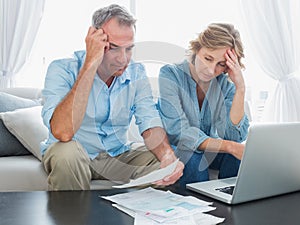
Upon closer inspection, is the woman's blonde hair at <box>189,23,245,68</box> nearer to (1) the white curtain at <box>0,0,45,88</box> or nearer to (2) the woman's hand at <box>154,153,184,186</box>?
(2) the woman's hand at <box>154,153,184,186</box>

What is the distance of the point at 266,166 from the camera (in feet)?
3.87

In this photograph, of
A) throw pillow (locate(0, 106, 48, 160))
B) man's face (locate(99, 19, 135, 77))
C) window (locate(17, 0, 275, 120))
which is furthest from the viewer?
window (locate(17, 0, 275, 120))

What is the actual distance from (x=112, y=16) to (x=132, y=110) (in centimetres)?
41

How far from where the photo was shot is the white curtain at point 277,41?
2.82 metres

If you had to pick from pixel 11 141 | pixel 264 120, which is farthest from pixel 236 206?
pixel 264 120

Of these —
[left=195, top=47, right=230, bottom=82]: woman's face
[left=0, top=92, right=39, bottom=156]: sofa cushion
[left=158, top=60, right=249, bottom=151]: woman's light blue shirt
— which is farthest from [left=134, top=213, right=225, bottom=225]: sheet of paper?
[left=0, top=92, right=39, bottom=156]: sofa cushion

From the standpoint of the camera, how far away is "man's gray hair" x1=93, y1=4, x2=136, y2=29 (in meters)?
1.60

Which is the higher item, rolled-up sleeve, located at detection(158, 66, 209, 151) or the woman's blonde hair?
the woman's blonde hair

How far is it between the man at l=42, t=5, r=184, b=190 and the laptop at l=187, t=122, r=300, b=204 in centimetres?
42

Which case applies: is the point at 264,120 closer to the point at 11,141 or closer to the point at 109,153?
the point at 109,153

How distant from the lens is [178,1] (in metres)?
3.09

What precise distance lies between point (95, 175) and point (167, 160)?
1.07 feet

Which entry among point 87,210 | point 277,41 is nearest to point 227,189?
point 87,210

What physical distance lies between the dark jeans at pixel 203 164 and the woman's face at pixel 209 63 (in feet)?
1.18
